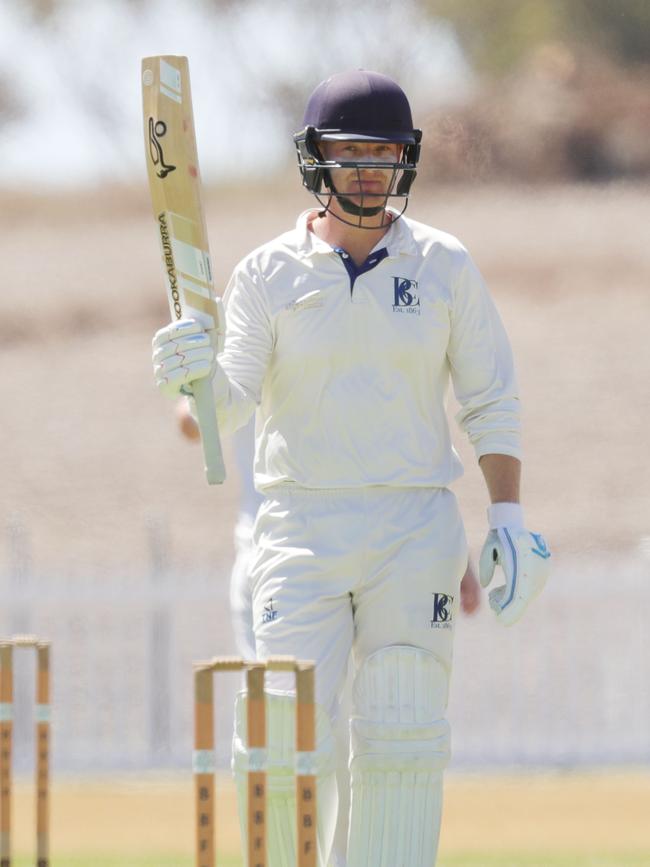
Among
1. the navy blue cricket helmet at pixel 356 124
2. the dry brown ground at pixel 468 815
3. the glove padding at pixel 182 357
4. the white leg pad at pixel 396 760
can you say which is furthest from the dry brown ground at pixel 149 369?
the glove padding at pixel 182 357

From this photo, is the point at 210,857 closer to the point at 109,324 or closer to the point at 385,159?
the point at 385,159

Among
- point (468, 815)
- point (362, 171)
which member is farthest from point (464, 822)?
point (362, 171)

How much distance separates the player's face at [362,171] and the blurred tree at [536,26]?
21.2m

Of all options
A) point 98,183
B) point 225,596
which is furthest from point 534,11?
point 225,596

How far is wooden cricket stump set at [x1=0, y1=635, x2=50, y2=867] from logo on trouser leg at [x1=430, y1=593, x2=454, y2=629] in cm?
78

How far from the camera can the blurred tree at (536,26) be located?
25.2m

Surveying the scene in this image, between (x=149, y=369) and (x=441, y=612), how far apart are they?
18115mm

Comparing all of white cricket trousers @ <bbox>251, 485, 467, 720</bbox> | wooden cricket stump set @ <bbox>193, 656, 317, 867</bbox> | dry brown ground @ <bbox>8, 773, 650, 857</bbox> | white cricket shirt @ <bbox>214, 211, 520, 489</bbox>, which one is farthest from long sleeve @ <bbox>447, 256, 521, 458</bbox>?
dry brown ground @ <bbox>8, 773, 650, 857</bbox>

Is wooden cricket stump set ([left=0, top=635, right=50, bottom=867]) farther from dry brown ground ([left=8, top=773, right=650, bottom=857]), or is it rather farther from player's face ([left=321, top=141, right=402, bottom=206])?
dry brown ground ([left=8, top=773, right=650, bottom=857])

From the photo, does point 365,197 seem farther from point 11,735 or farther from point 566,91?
point 566,91

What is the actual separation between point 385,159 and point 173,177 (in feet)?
1.45

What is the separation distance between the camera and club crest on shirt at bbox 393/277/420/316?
4.33m

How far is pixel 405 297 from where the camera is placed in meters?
4.34

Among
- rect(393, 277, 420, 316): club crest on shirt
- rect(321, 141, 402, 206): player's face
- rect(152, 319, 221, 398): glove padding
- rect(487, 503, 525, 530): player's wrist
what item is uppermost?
rect(321, 141, 402, 206): player's face
